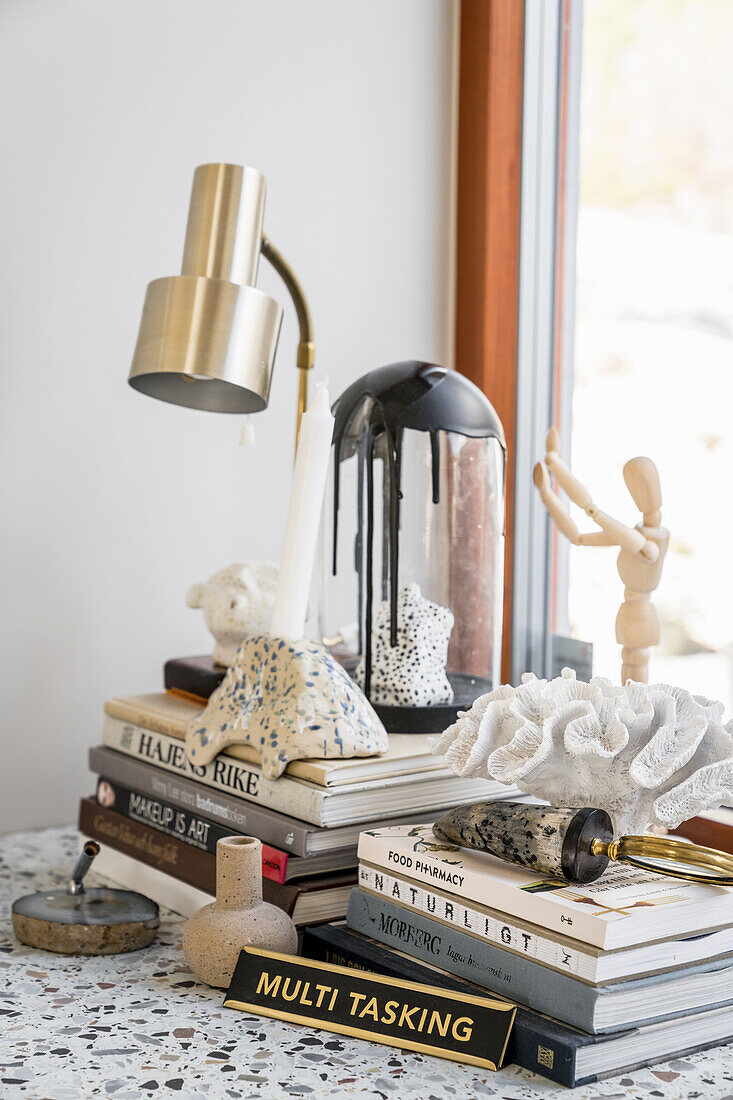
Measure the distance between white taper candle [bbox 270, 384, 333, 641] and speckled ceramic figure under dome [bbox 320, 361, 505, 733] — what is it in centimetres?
10

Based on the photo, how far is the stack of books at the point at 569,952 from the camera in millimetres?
513

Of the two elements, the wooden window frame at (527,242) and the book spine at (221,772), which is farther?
the wooden window frame at (527,242)

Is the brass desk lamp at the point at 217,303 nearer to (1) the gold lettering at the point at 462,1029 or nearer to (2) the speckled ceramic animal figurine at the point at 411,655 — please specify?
(2) the speckled ceramic animal figurine at the point at 411,655

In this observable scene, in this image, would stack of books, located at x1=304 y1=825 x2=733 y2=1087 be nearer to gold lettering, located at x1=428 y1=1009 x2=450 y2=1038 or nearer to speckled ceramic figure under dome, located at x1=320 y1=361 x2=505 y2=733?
gold lettering, located at x1=428 y1=1009 x2=450 y2=1038

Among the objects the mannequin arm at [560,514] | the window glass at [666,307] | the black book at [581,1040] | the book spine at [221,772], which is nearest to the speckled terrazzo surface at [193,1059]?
the black book at [581,1040]

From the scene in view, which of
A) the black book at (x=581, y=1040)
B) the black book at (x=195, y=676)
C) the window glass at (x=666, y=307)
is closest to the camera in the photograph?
the black book at (x=581, y=1040)

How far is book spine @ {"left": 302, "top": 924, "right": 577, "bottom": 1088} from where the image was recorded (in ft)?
1.67

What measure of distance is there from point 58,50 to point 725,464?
97 cm

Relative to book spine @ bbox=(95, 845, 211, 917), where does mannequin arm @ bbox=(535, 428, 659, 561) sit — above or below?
above

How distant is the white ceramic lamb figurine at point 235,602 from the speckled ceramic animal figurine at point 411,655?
100 mm

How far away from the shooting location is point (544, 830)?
0.57 metres

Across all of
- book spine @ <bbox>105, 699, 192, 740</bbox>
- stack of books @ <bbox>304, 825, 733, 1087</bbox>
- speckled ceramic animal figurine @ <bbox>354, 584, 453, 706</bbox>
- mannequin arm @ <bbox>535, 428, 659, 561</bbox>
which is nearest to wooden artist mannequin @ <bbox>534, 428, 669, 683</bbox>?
mannequin arm @ <bbox>535, 428, 659, 561</bbox>

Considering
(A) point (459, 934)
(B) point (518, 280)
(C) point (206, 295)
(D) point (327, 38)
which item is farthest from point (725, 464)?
(A) point (459, 934)

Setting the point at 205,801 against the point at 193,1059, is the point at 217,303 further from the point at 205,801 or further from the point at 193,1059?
the point at 193,1059
